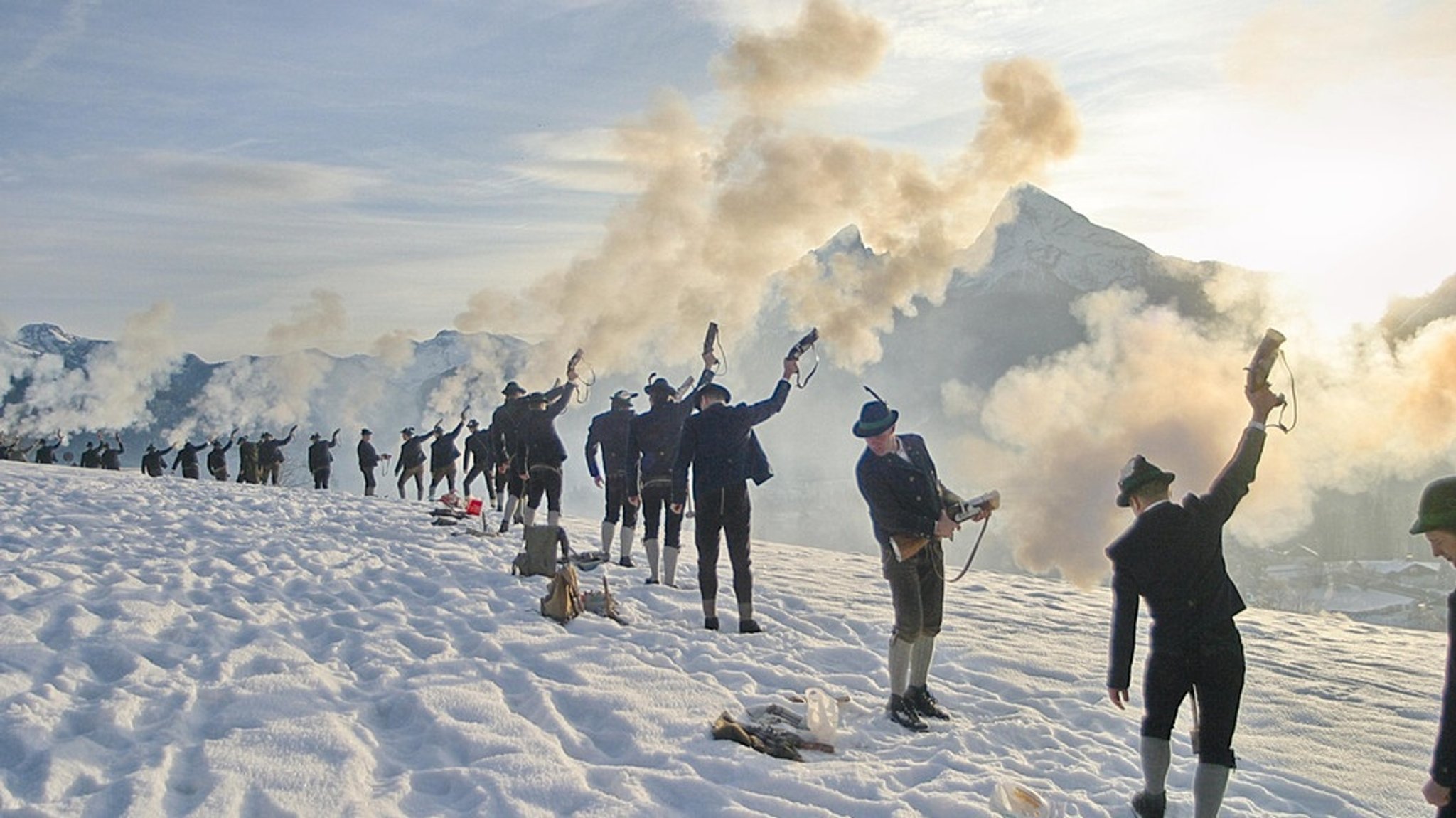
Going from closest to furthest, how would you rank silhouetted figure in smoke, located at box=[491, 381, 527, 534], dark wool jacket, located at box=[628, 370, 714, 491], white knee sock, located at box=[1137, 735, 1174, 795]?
white knee sock, located at box=[1137, 735, 1174, 795] → dark wool jacket, located at box=[628, 370, 714, 491] → silhouetted figure in smoke, located at box=[491, 381, 527, 534]

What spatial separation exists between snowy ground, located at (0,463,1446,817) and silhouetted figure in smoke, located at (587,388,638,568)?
90cm

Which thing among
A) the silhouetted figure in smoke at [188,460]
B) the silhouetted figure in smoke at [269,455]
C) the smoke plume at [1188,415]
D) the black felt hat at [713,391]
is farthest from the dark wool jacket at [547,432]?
the silhouetted figure in smoke at [188,460]

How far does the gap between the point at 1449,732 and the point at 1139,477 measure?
1.84 metres

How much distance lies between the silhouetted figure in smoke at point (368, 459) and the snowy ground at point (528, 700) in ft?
38.3

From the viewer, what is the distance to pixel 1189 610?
4.62 m

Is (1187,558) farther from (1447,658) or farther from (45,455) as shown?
(45,455)

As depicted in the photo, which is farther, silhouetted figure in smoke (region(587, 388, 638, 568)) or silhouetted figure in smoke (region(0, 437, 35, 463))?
silhouetted figure in smoke (region(0, 437, 35, 463))

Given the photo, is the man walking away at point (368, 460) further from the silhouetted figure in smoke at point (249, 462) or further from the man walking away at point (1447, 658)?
the man walking away at point (1447, 658)

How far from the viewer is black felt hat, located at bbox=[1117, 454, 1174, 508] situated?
4867 millimetres

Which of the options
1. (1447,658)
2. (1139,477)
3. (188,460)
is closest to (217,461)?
(188,460)

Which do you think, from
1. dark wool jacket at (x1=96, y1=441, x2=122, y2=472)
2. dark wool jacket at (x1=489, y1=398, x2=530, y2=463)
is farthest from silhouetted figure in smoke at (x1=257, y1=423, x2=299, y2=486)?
dark wool jacket at (x1=489, y1=398, x2=530, y2=463)

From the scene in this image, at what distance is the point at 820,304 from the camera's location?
87.2 feet

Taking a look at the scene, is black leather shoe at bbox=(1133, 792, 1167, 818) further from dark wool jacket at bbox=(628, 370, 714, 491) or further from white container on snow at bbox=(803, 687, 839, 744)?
dark wool jacket at bbox=(628, 370, 714, 491)

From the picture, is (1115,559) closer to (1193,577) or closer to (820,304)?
(1193,577)
